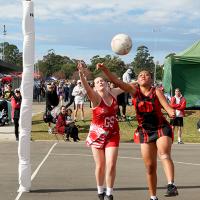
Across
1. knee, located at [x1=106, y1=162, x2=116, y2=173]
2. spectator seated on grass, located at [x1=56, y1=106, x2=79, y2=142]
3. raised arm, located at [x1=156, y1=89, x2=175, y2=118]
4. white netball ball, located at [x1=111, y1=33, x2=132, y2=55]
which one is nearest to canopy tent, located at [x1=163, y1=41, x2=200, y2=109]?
spectator seated on grass, located at [x1=56, y1=106, x2=79, y2=142]

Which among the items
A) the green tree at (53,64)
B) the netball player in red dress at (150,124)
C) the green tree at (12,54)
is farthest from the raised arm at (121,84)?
the green tree at (12,54)

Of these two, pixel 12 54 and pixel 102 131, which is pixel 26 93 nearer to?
pixel 102 131

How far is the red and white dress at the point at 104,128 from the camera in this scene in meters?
8.23

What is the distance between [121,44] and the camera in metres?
8.98

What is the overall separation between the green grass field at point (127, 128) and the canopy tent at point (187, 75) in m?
1.10

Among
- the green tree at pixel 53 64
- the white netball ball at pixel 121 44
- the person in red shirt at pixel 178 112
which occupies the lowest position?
the person in red shirt at pixel 178 112

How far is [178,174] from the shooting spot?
11.6 meters

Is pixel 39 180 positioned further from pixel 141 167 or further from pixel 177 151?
pixel 177 151

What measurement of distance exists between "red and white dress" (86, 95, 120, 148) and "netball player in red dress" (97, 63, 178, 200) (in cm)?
38

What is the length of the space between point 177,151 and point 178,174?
191 inches

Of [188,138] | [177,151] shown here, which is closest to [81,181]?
[177,151]

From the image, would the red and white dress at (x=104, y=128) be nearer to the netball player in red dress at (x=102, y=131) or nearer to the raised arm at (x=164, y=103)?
the netball player in red dress at (x=102, y=131)

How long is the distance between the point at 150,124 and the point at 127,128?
14.7m

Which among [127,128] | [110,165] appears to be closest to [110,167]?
[110,165]
